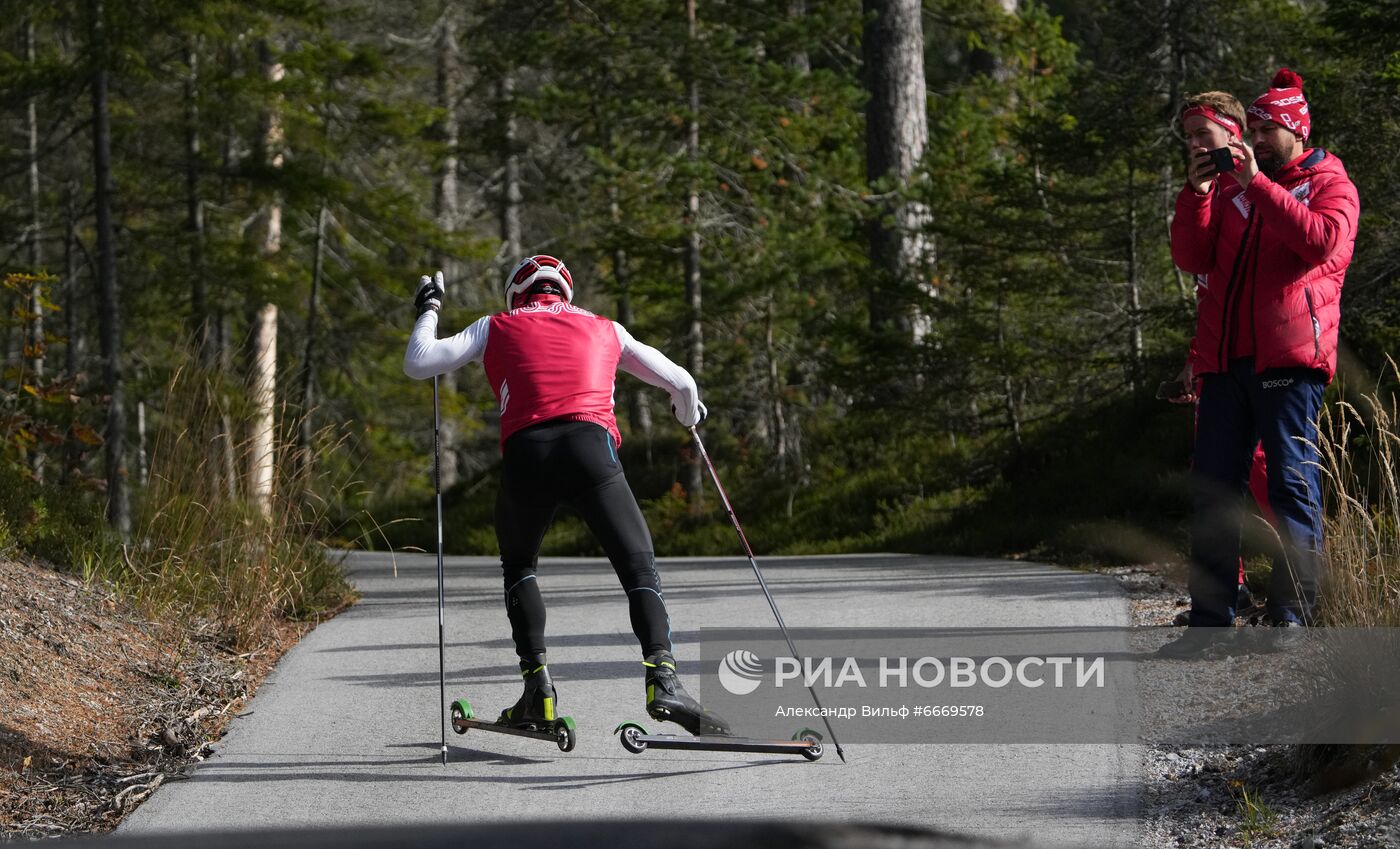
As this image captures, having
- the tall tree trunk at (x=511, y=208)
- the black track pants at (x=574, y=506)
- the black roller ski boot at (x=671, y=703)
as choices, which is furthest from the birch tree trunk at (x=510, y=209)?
the black roller ski boot at (x=671, y=703)

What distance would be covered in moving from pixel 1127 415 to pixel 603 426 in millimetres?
8606

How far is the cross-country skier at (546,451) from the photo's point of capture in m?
6.34

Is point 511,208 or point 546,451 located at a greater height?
point 511,208

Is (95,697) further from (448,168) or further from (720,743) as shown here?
(448,168)

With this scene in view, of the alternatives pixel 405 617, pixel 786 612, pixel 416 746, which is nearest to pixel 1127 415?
pixel 786 612

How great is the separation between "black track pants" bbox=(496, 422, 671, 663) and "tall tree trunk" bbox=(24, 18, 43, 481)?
5.29 metres

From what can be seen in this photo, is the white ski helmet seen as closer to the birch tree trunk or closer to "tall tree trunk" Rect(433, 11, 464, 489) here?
the birch tree trunk

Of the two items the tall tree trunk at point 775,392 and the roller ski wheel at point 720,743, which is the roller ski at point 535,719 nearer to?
the roller ski wheel at point 720,743

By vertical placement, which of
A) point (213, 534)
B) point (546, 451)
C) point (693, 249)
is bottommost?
point (213, 534)

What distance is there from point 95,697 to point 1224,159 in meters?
5.31

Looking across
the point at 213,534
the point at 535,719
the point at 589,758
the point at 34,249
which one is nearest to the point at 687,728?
the point at 589,758

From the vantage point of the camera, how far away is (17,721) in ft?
21.0

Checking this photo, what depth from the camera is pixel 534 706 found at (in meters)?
6.30

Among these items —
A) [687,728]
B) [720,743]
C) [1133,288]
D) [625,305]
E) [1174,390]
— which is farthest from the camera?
[625,305]
